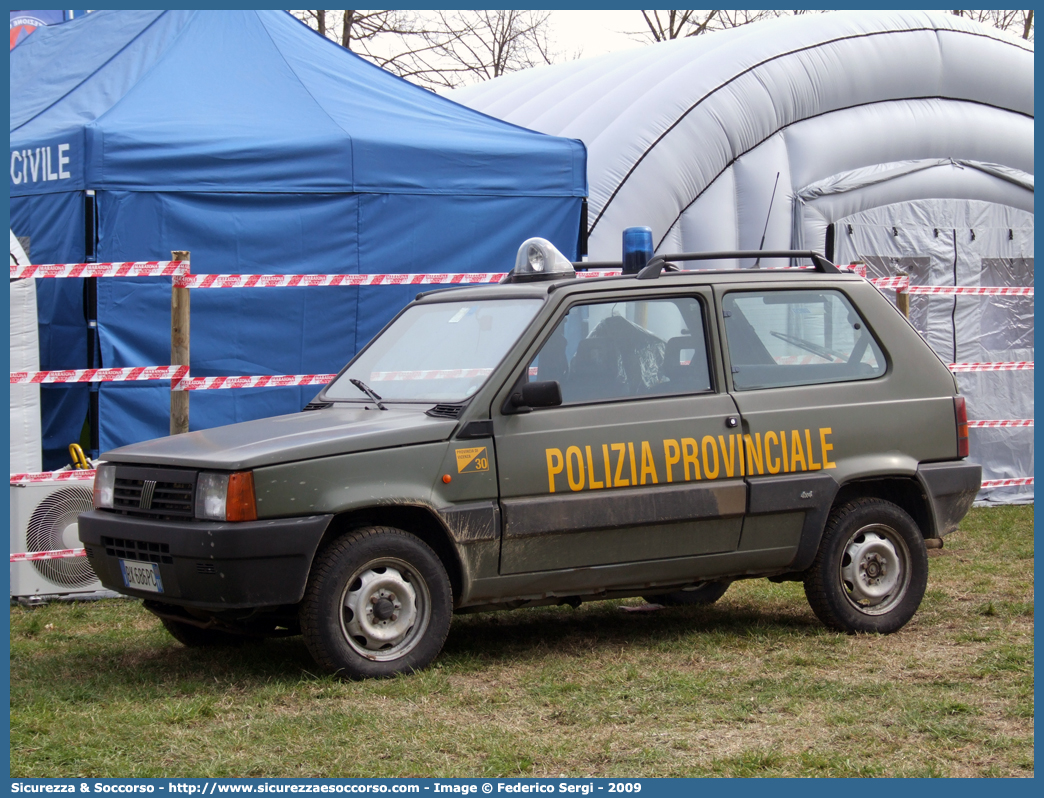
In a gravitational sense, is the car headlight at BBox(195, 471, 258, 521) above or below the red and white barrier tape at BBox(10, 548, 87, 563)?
above

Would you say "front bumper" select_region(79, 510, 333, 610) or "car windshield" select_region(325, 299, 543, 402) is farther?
"car windshield" select_region(325, 299, 543, 402)

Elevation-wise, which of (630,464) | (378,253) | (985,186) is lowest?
(630,464)

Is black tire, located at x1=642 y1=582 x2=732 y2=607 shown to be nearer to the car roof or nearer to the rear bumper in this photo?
the rear bumper

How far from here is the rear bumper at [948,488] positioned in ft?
23.4

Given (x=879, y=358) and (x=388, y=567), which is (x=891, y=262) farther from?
(x=388, y=567)

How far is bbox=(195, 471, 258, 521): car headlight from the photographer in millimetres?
5664

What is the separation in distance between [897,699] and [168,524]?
3.32 metres

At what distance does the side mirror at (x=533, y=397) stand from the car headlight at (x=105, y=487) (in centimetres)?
193

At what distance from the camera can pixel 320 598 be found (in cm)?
579

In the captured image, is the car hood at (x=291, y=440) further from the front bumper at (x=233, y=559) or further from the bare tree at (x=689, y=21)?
the bare tree at (x=689, y=21)

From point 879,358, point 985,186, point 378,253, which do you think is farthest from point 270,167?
point 985,186

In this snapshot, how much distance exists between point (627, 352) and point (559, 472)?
769 millimetres

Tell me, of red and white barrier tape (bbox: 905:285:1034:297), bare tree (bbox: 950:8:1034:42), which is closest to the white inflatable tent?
red and white barrier tape (bbox: 905:285:1034:297)

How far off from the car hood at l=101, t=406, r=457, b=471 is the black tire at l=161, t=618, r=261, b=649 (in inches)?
40.9
